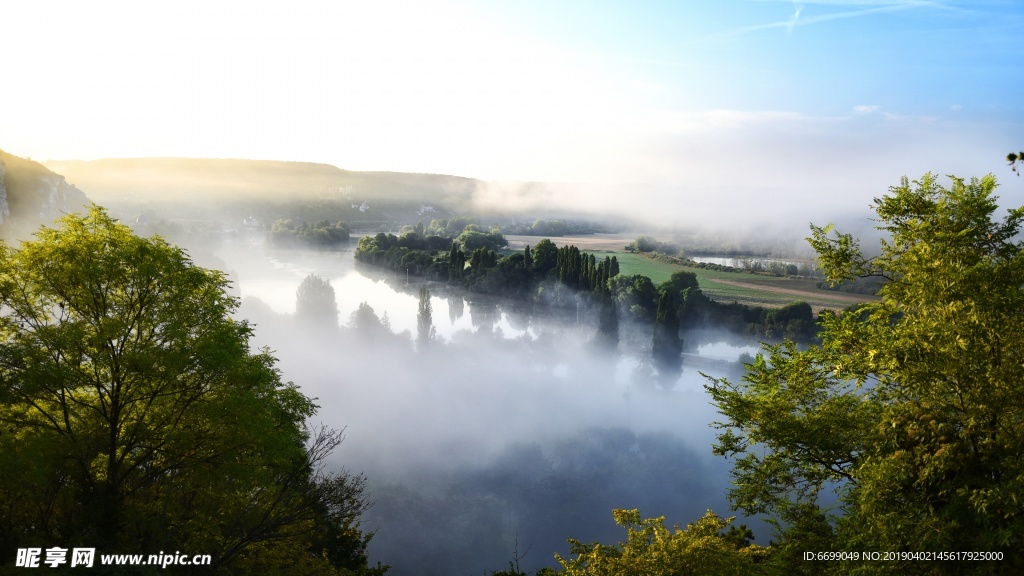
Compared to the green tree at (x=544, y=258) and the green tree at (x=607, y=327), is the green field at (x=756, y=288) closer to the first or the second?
the green tree at (x=544, y=258)

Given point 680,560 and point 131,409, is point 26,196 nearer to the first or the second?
point 131,409

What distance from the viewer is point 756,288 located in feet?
343

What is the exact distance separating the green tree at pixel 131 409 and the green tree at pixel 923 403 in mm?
12279

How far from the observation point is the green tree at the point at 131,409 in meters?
13.2

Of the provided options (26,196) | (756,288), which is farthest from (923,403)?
(756,288)

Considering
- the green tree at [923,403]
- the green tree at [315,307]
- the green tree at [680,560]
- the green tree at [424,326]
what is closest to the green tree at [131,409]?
the green tree at [680,560]

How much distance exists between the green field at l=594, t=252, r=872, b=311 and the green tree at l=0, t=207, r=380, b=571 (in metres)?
86.7

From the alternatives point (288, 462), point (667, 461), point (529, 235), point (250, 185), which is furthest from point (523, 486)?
point (250, 185)

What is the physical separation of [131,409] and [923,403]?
18545mm

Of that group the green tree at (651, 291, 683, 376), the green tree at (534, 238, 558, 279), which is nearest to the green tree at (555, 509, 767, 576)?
the green tree at (651, 291, 683, 376)

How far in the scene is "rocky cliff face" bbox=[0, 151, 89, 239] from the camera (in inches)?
2185

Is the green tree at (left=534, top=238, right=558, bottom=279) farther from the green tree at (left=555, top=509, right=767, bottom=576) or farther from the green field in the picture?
the green tree at (left=555, top=509, right=767, bottom=576)

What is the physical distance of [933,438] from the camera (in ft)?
34.7

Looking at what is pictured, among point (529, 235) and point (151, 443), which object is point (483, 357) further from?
point (529, 235)
